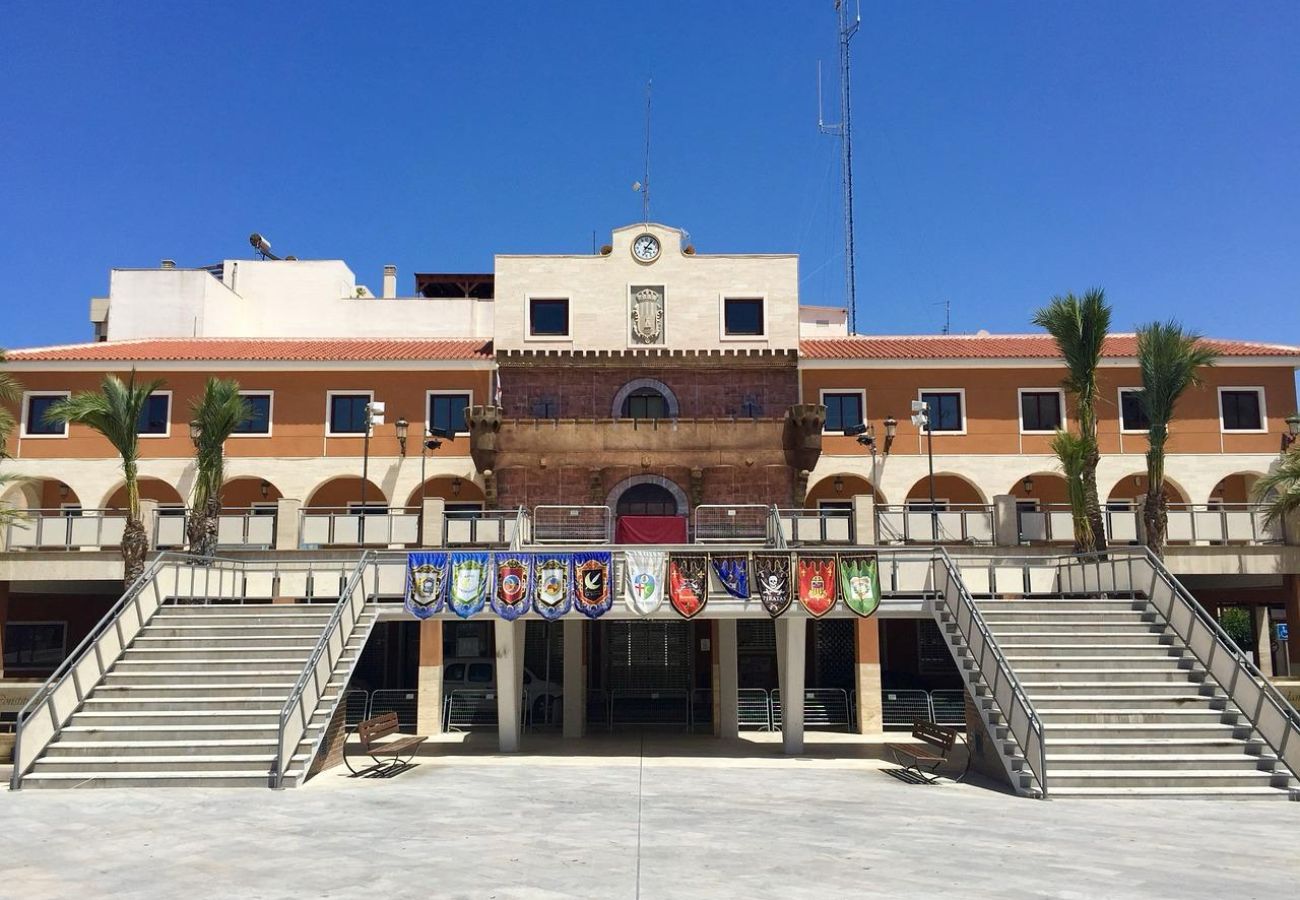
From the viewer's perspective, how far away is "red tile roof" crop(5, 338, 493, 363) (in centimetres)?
3250

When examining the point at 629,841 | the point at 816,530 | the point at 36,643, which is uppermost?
the point at 816,530

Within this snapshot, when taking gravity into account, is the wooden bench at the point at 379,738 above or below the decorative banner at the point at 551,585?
below

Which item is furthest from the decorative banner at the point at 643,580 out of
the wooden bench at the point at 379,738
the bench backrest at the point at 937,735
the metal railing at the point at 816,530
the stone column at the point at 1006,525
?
the stone column at the point at 1006,525

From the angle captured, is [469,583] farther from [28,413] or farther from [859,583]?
[28,413]

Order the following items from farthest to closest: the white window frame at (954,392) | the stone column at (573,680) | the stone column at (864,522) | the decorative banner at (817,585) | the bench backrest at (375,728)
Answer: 1. the white window frame at (954,392)
2. the stone column at (864,522)
3. the stone column at (573,680)
4. the decorative banner at (817,585)
5. the bench backrest at (375,728)

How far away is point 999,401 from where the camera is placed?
32625mm

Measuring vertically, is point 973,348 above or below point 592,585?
above

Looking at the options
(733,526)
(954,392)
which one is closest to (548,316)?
(733,526)

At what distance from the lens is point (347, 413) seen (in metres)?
32.8

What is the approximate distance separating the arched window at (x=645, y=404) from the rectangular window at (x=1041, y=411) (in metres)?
11.3

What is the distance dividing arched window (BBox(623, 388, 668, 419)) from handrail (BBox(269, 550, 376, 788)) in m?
13.3

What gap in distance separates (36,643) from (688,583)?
77.7ft

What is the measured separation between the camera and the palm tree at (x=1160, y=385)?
928 inches

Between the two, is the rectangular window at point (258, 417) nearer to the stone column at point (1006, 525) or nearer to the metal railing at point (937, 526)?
the metal railing at point (937, 526)
